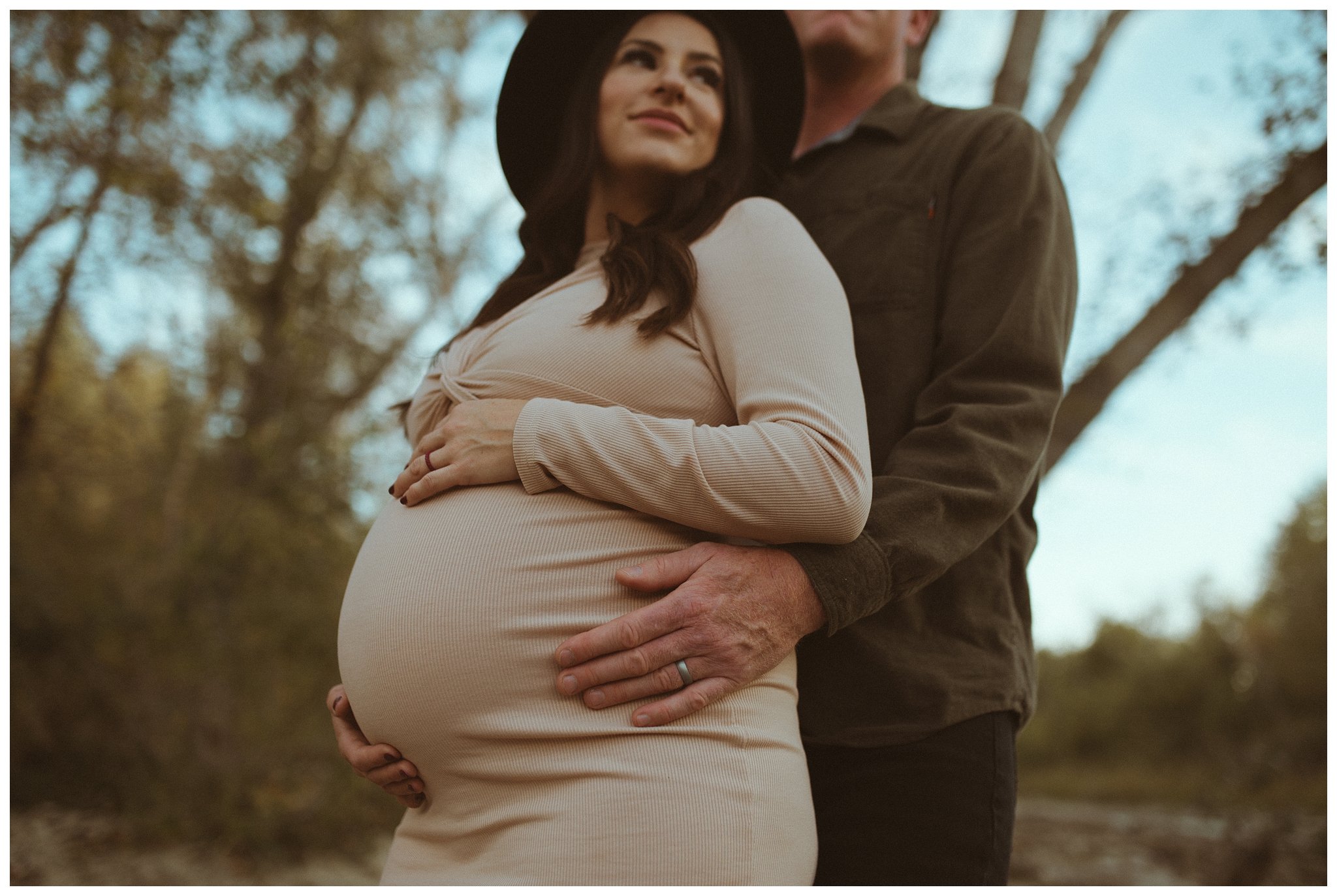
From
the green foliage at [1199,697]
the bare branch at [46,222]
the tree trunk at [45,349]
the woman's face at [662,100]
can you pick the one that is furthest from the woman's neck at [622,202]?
the green foliage at [1199,697]

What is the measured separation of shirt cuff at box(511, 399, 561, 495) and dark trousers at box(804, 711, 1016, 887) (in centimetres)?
57

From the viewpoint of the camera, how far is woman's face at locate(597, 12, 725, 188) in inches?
72.6

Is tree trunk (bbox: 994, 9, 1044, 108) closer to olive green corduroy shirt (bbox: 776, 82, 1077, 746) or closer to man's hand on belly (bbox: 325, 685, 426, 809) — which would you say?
olive green corduroy shirt (bbox: 776, 82, 1077, 746)

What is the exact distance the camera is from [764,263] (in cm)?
142

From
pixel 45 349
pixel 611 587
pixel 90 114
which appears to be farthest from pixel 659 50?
pixel 45 349

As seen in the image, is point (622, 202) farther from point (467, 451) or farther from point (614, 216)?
point (467, 451)

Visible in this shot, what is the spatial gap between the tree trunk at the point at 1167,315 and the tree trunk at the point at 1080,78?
2.48ft

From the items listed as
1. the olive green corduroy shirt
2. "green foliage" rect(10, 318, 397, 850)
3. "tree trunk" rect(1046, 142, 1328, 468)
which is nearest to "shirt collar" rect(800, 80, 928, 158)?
the olive green corduroy shirt

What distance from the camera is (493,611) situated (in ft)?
4.15

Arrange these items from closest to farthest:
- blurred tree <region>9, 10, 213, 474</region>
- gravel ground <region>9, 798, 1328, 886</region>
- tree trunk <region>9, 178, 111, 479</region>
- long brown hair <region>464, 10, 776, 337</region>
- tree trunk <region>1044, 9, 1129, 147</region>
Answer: long brown hair <region>464, 10, 776, 337</region> → tree trunk <region>1044, 9, 1129, 147</region> → blurred tree <region>9, 10, 213, 474</region> → tree trunk <region>9, 178, 111, 479</region> → gravel ground <region>9, 798, 1328, 886</region>

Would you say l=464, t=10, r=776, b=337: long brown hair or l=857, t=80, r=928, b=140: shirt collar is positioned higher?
l=857, t=80, r=928, b=140: shirt collar

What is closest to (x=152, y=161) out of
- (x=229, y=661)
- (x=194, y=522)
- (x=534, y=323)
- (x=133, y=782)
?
(x=194, y=522)

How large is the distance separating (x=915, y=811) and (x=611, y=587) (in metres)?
0.55

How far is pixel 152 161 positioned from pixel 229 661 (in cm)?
326
